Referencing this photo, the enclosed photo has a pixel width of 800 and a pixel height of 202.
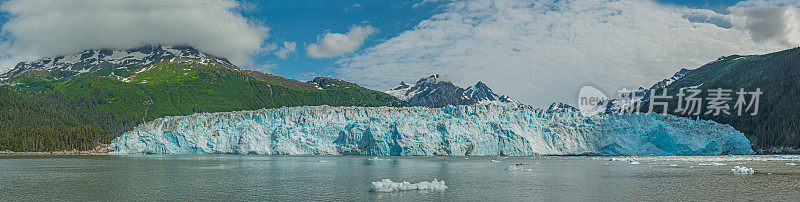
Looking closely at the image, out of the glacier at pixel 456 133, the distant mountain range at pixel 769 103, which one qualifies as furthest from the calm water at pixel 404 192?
the distant mountain range at pixel 769 103

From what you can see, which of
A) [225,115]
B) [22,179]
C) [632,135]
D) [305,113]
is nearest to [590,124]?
[632,135]

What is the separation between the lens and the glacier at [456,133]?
74.2 m

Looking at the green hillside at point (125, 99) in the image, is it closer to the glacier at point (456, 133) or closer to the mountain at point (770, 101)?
the glacier at point (456, 133)

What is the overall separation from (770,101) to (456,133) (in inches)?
3267

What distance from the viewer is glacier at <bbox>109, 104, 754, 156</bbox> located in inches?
2923

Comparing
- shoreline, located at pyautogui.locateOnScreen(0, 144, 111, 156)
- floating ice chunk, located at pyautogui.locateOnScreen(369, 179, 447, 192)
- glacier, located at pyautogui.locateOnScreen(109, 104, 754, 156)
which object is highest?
glacier, located at pyautogui.locateOnScreen(109, 104, 754, 156)

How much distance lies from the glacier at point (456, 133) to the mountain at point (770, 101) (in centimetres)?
2365

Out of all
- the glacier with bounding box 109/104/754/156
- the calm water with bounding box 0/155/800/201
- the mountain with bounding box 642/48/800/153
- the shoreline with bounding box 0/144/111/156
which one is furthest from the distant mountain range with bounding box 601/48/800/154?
the shoreline with bounding box 0/144/111/156

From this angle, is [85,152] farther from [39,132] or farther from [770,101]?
[770,101]

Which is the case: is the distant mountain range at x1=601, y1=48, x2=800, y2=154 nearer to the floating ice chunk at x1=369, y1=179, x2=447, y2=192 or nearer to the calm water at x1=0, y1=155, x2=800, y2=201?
the calm water at x1=0, y1=155, x2=800, y2=201

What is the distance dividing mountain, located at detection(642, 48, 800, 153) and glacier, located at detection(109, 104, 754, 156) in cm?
2365

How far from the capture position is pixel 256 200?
24906mm

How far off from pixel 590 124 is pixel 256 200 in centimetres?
6372

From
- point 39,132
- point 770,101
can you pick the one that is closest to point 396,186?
point 39,132
